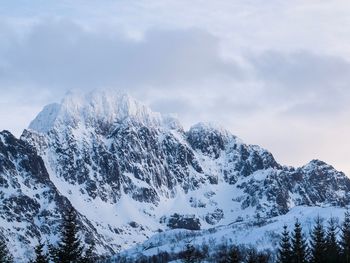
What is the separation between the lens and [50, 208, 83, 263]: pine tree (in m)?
64.3

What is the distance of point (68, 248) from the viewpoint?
64.8 meters

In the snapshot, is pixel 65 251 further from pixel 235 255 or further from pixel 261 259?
pixel 261 259

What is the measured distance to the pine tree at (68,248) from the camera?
2532 inches

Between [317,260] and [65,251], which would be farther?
[317,260]

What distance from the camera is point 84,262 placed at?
62.7 m

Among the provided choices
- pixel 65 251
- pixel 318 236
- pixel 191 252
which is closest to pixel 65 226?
pixel 65 251

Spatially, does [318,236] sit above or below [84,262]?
above

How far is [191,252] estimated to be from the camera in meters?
79.2

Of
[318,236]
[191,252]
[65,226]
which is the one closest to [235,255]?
[191,252]

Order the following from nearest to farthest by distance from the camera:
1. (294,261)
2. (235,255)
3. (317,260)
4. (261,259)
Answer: (235,255)
(261,259)
(317,260)
(294,261)

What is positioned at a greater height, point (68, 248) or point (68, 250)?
point (68, 248)

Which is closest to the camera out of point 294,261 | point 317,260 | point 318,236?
point 317,260

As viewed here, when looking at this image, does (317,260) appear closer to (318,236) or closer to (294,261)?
(294,261)

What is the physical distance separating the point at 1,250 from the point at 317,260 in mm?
38656
